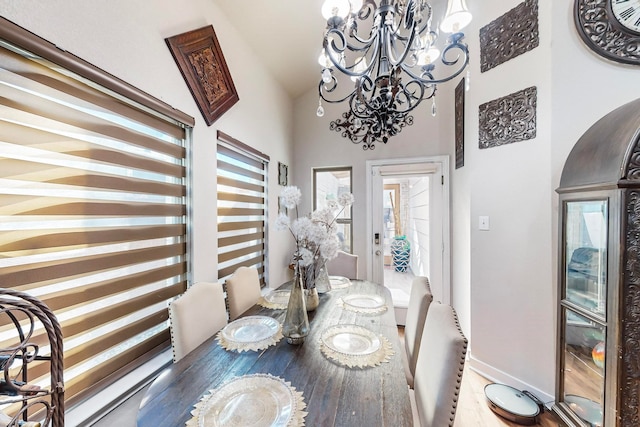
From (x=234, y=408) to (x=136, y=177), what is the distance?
1.21 meters

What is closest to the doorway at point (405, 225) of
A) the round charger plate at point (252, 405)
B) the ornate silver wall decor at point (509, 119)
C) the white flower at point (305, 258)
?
the ornate silver wall decor at point (509, 119)

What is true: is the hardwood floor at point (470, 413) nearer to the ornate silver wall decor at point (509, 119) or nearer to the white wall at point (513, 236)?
the white wall at point (513, 236)

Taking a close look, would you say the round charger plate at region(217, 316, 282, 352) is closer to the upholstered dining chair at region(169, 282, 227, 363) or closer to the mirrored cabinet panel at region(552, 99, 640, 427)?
the upholstered dining chair at region(169, 282, 227, 363)

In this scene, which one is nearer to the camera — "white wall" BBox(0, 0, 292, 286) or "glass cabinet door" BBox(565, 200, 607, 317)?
"white wall" BBox(0, 0, 292, 286)

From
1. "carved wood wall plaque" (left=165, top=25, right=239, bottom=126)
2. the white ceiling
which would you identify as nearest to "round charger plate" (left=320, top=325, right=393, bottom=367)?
"carved wood wall plaque" (left=165, top=25, right=239, bottom=126)

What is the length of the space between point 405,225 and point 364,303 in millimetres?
1684

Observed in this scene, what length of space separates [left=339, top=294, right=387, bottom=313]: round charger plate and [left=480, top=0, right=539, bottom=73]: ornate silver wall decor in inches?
83.7

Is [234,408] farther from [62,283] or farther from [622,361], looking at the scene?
[622,361]

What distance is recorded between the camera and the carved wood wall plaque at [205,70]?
157 centimetres

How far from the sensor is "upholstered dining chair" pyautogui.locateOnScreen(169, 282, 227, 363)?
1211mm

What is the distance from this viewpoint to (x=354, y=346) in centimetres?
121

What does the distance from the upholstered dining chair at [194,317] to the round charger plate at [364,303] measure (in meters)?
0.82

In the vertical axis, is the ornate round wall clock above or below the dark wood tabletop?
above

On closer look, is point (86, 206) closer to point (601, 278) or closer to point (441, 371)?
point (441, 371)
